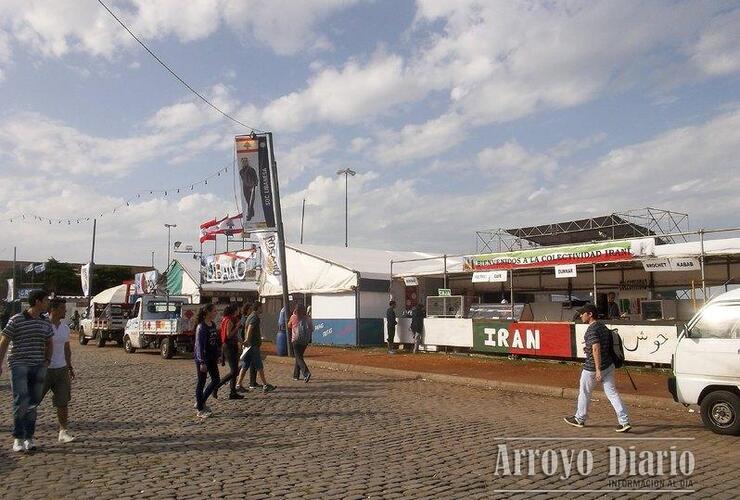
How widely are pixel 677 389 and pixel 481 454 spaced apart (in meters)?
3.49

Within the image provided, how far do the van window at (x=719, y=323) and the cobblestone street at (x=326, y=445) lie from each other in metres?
1.34

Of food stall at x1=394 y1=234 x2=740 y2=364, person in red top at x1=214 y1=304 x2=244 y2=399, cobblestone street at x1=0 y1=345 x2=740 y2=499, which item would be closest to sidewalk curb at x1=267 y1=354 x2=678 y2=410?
cobblestone street at x1=0 y1=345 x2=740 y2=499

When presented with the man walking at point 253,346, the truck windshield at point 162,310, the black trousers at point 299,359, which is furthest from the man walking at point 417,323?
the man walking at point 253,346

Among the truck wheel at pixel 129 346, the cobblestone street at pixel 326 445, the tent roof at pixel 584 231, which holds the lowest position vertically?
the cobblestone street at pixel 326 445

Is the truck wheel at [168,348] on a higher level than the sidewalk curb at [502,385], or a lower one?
higher

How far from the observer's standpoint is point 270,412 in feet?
33.1

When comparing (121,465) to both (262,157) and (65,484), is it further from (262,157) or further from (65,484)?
(262,157)

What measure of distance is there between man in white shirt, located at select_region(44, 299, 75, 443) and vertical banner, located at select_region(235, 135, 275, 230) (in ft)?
41.7

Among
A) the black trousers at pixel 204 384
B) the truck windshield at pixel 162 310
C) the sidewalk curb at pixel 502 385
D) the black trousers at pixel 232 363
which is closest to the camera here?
the black trousers at pixel 204 384

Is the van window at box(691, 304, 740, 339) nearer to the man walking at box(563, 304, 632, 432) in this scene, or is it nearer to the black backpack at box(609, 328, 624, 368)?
the black backpack at box(609, 328, 624, 368)

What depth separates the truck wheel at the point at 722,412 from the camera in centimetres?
807

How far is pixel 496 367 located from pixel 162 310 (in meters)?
13.5

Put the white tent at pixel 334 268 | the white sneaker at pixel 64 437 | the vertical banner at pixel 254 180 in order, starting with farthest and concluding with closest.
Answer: the white tent at pixel 334 268 → the vertical banner at pixel 254 180 → the white sneaker at pixel 64 437

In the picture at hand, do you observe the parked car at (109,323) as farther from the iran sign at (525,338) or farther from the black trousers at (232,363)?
the black trousers at (232,363)
